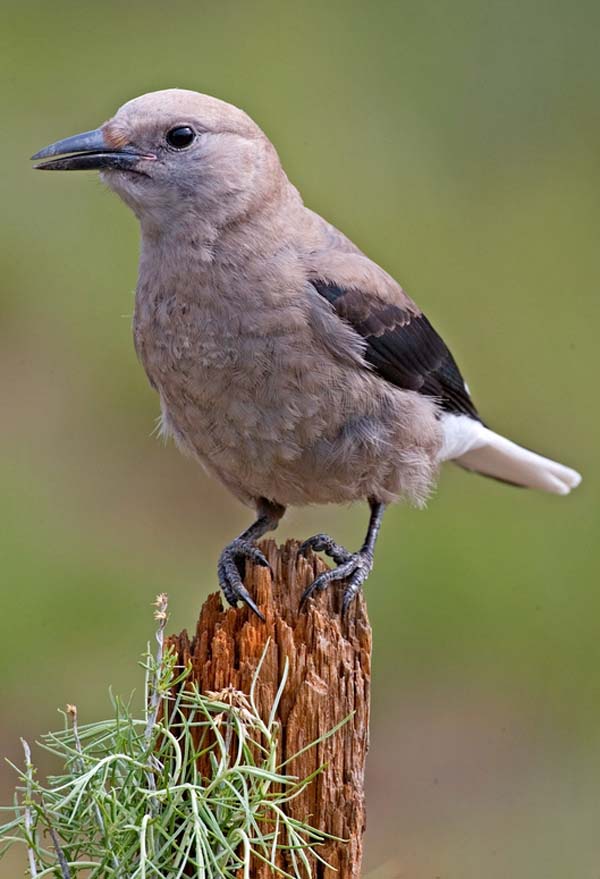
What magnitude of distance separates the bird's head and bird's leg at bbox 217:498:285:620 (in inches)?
41.0

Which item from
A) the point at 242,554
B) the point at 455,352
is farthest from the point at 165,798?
the point at 455,352

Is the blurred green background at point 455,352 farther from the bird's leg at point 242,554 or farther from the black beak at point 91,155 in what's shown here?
the black beak at point 91,155

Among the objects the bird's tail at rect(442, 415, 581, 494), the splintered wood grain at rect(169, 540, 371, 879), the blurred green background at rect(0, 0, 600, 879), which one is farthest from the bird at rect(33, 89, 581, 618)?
the blurred green background at rect(0, 0, 600, 879)

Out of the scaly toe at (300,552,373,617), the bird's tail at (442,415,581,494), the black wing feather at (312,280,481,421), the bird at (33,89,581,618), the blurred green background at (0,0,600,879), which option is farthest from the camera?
the blurred green background at (0,0,600,879)

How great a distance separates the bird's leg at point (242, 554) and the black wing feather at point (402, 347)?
2.14ft

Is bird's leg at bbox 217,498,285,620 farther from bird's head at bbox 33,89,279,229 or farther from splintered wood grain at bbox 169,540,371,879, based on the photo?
bird's head at bbox 33,89,279,229

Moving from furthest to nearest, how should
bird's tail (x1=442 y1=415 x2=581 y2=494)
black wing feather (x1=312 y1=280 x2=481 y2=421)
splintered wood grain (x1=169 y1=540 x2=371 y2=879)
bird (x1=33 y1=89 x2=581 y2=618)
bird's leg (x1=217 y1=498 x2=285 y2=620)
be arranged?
1. bird's tail (x1=442 y1=415 x2=581 y2=494)
2. black wing feather (x1=312 y1=280 x2=481 y2=421)
3. bird (x1=33 y1=89 x2=581 y2=618)
4. bird's leg (x1=217 y1=498 x2=285 y2=620)
5. splintered wood grain (x1=169 y1=540 x2=371 y2=879)

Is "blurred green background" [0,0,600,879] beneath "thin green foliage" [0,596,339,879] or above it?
above

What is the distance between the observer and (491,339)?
9016 millimetres

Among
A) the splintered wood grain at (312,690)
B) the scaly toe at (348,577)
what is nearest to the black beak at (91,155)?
the scaly toe at (348,577)

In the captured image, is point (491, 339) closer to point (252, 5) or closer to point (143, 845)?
point (252, 5)

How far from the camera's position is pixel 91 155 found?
4621mm

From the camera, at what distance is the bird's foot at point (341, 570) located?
4.36 m

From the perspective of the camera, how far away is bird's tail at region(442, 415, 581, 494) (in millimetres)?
5949
